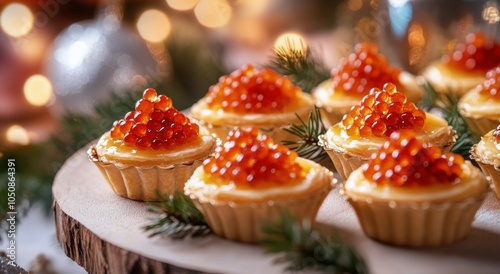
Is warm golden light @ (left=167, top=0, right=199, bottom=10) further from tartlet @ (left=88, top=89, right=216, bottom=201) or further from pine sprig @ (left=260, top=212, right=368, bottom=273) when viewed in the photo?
pine sprig @ (left=260, top=212, right=368, bottom=273)

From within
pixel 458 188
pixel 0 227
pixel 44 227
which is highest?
pixel 458 188

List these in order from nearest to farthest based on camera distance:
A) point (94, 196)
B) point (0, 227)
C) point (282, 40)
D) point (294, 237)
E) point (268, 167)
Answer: point (294, 237) → point (268, 167) → point (94, 196) → point (0, 227) → point (282, 40)

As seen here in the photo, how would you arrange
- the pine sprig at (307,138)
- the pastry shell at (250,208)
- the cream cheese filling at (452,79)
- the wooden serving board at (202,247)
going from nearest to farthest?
the wooden serving board at (202,247)
the pastry shell at (250,208)
the pine sprig at (307,138)
the cream cheese filling at (452,79)

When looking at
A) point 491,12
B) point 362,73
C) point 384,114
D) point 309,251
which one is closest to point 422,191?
point 309,251

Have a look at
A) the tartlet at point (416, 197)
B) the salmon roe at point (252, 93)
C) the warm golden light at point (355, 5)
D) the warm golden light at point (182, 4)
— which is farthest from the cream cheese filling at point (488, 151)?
the warm golden light at point (182, 4)

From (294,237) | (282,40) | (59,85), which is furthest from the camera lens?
(282,40)

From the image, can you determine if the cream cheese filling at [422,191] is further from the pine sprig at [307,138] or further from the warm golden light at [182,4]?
the warm golden light at [182,4]

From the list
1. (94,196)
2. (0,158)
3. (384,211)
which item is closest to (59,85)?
(0,158)

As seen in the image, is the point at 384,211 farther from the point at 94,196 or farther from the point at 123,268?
the point at 94,196
